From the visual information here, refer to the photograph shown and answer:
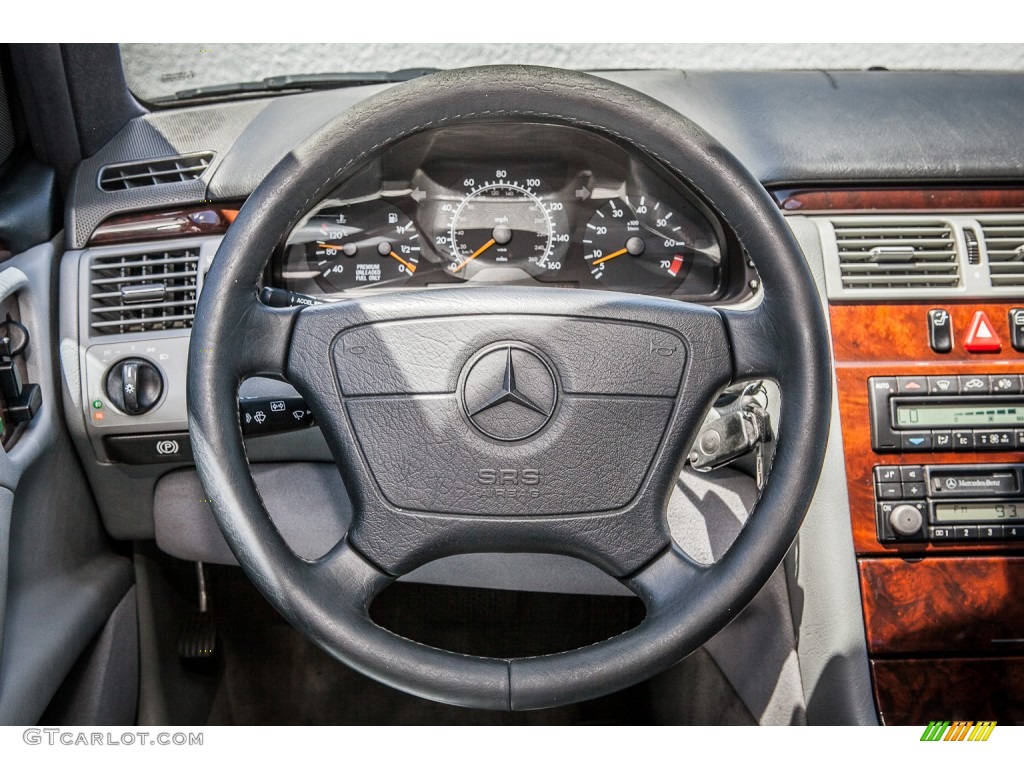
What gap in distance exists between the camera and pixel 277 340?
3.12 feet

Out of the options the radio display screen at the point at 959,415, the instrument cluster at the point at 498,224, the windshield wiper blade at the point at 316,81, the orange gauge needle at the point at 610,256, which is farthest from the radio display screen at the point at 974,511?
the windshield wiper blade at the point at 316,81

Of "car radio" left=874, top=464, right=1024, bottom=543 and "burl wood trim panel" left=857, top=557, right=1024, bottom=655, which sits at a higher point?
"car radio" left=874, top=464, right=1024, bottom=543

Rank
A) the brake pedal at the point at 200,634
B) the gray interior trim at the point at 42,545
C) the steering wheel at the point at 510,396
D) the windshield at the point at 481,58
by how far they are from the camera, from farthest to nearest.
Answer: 1. the brake pedal at the point at 200,634
2. the windshield at the point at 481,58
3. the gray interior trim at the point at 42,545
4. the steering wheel at the point at 510,396

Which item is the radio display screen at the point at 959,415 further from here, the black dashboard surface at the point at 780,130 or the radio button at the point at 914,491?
the black dashboard surface at the point at 780,130

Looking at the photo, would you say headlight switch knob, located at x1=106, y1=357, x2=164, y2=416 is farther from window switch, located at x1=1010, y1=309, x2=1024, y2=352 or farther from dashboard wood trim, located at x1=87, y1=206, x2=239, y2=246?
window switch, located at x1=1010, y1=309, x2=1024, y2=352

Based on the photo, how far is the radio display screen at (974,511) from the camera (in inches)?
48.3

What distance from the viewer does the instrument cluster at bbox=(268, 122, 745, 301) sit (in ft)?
4.42

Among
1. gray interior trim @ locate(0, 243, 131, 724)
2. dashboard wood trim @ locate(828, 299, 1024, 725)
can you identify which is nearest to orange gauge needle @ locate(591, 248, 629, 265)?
dashboard wood trim @ locate(828, 299, 1024, 725)

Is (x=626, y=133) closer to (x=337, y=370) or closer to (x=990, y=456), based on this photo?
(x=337, y=370)

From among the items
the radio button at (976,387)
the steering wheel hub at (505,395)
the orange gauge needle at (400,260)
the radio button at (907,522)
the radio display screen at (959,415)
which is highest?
the orange gauge needle at (400,260)

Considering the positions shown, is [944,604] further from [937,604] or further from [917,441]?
[917,441]

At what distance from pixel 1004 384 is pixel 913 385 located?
125 millimetres

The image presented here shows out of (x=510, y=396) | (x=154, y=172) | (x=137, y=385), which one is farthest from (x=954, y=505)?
(x=154, y=172)

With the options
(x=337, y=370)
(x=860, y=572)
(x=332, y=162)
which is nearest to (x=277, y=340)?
(x=337, y=370)
